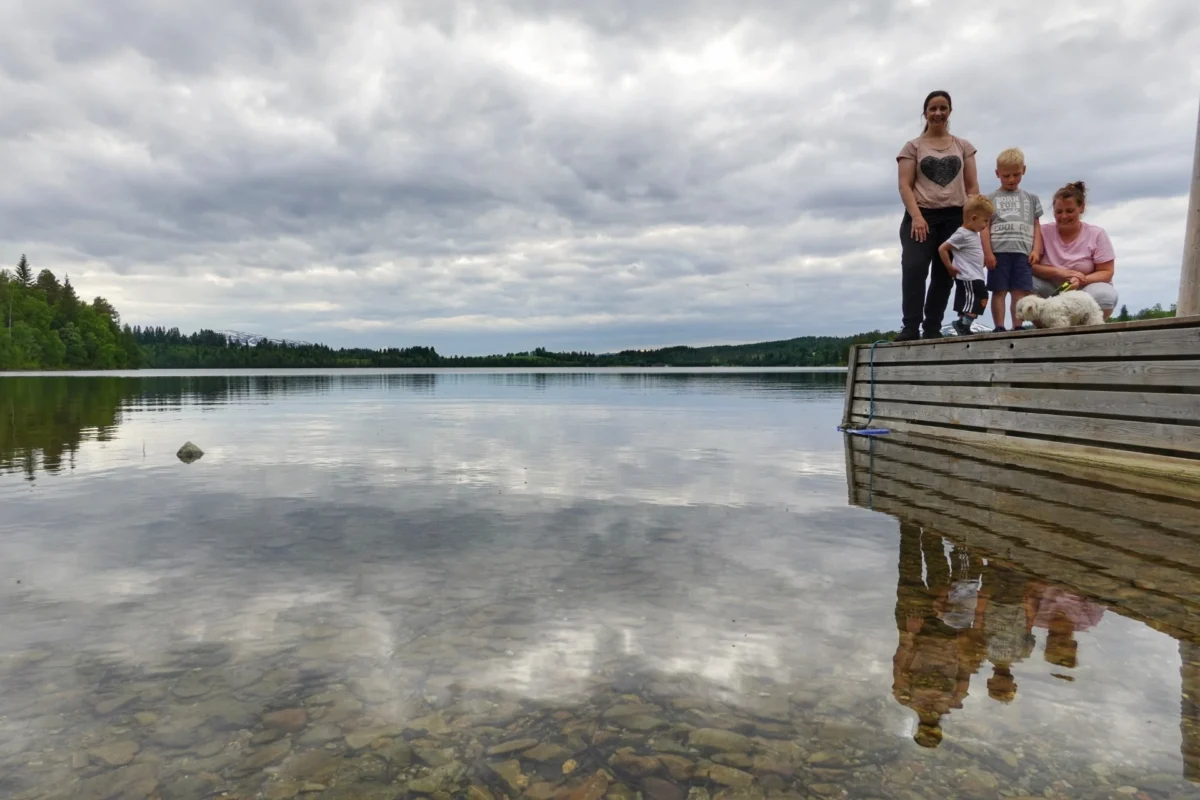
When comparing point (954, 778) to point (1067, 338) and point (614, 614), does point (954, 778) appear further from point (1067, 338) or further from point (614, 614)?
point (1067, 338)

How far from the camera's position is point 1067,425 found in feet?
33.0

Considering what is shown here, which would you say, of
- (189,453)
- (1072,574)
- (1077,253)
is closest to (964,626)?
(1072,574)

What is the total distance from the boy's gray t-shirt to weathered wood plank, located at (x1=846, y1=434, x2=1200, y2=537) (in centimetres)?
345

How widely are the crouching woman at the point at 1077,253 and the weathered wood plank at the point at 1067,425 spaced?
2.10 meters

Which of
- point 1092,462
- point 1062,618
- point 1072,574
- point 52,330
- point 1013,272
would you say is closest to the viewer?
point 1062,618

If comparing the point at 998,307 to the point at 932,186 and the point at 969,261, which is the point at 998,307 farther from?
the point at 932,186

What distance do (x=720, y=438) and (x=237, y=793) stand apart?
12.4 m

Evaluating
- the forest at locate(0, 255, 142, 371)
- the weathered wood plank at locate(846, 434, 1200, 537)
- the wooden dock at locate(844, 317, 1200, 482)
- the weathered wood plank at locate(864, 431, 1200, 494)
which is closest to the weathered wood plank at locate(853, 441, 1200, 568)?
the weathered wood plank at locate(846, 434, 1200, 537)

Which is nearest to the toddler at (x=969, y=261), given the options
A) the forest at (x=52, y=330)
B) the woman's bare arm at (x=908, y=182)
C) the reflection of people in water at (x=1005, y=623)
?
the woman's bare arm at (x=908, y=182)

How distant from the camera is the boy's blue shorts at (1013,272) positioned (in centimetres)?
1180

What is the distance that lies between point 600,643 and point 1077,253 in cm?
1116

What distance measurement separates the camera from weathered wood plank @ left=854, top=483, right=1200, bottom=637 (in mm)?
3883

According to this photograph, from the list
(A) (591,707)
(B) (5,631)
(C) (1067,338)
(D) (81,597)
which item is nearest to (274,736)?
(A) (591,707)

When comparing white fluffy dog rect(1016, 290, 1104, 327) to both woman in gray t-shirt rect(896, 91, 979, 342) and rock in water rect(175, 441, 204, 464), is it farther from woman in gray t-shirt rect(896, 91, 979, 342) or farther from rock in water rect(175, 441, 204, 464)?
rock in water rect(175, 441, 204, 464)
